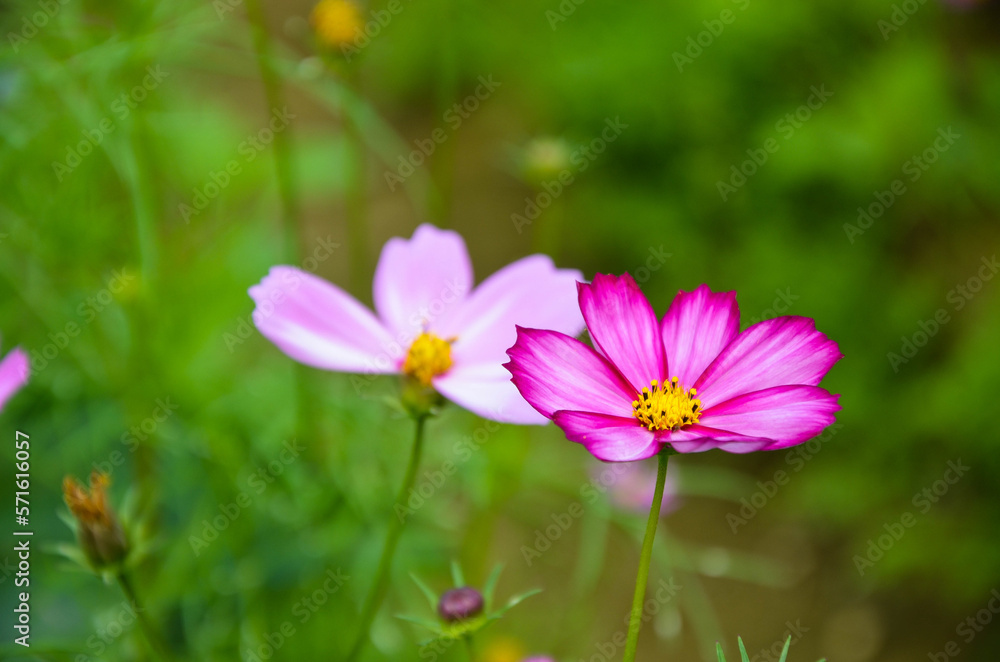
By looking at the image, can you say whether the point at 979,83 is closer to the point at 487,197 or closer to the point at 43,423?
the point at 487,197

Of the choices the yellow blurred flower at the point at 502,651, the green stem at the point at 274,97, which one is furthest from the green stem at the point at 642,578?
the yellow blurred flower at the point at 502,651

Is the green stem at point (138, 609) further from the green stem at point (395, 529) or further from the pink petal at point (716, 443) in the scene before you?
the pink petal at point (716, 443)

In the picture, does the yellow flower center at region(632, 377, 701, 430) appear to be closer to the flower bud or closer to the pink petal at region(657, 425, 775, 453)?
the pink petal at region(657, 425, 775, 453)

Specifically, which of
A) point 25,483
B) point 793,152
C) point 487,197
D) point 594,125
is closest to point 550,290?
point 25,483

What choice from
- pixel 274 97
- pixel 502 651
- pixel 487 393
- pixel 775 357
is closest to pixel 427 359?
pixel 487 393

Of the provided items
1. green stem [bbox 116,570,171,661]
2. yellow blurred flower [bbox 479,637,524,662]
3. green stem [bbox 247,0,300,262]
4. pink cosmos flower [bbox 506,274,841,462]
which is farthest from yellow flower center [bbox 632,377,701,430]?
yellow blurred flower [bbox 479,637,524,662]
